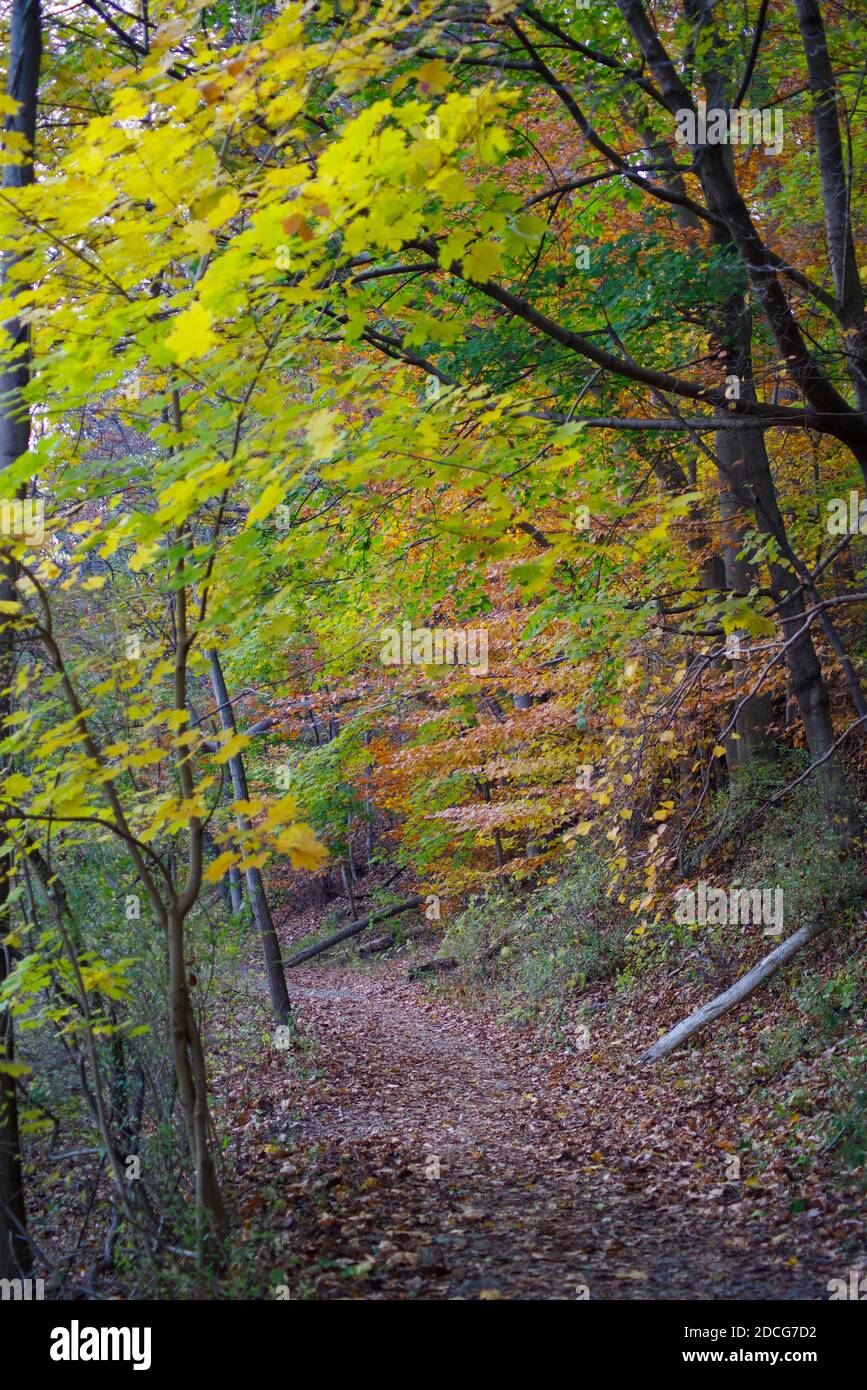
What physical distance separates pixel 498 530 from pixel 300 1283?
3.37m

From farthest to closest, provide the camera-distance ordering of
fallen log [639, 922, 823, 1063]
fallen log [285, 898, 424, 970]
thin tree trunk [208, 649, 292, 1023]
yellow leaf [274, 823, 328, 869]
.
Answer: fallen log [285, 898, 424, 970] < thin tree trunk [208, 649, 292, 1023] < fallen log [639, 922, 823, 1063] < yellow leaf [274, 823, 328, 869]

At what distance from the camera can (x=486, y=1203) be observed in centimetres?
571

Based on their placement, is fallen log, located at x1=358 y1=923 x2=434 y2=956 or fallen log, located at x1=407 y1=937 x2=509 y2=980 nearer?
fallen log, located at x1=407 y1=937 x2=509 y2=980

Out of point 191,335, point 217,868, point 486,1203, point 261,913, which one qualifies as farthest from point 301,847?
point 261,913

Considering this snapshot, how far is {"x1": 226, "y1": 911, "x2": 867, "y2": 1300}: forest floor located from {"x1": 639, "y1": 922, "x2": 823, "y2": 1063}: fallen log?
0.81 ft

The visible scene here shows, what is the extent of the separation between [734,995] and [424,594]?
14.2 feet

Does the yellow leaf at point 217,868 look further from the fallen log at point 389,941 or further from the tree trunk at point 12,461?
the fallen log at point 389,941

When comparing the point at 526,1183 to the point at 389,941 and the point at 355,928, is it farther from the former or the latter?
the point at 355,928

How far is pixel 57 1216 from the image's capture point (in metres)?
5.61

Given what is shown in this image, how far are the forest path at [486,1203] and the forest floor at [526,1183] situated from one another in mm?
16

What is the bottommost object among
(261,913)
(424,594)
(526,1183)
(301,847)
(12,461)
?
(526,1183)

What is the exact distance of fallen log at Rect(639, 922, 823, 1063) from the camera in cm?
820

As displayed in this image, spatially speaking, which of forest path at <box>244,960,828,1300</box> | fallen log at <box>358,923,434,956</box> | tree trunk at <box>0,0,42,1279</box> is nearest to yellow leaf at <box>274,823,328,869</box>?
tree trunk at <box>0,0,42,1279</box>

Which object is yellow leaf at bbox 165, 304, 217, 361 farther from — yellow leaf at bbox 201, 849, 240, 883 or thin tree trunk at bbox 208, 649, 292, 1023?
thin tree trunk at bbox 208, 649, 292, 1023
